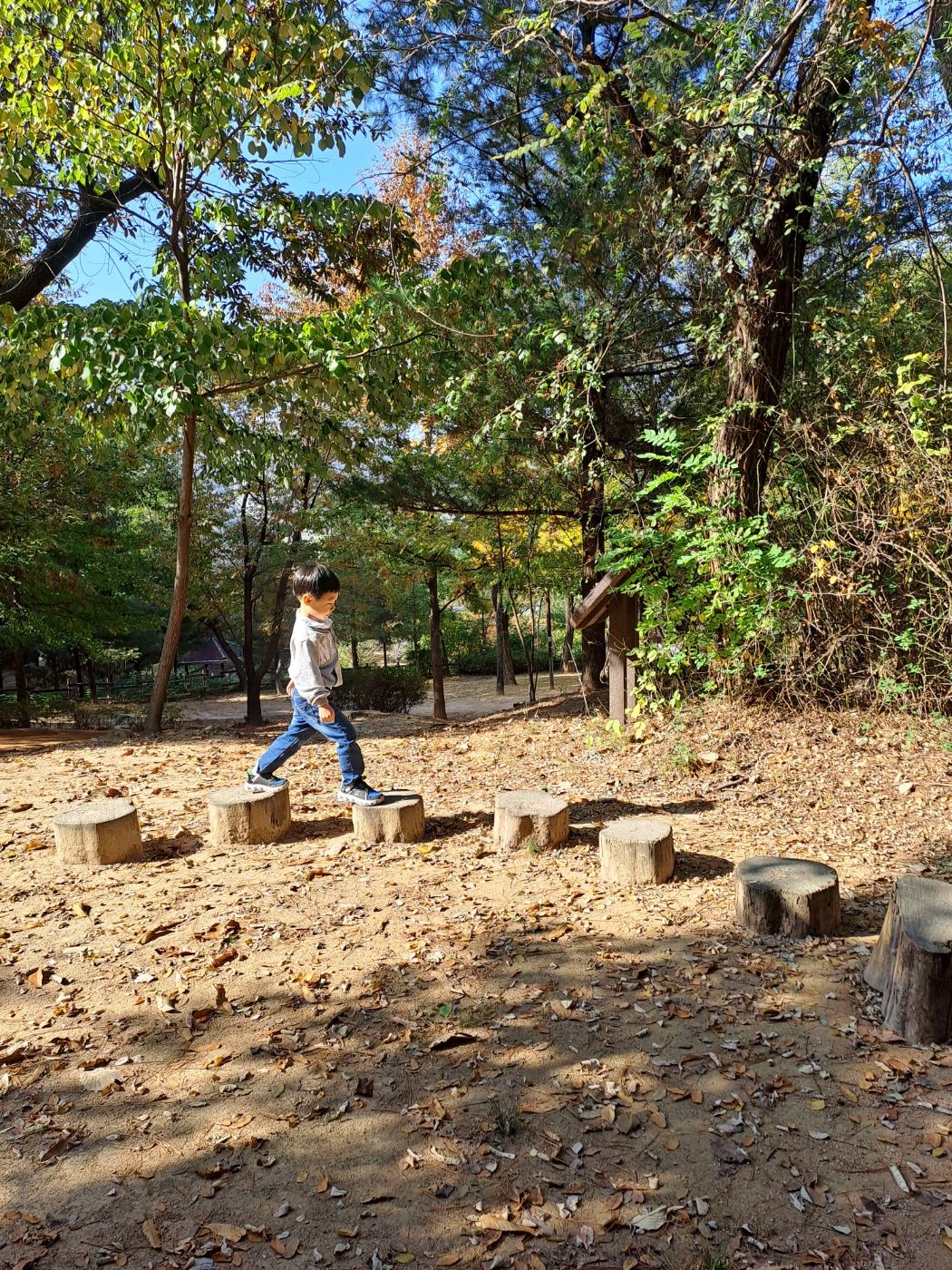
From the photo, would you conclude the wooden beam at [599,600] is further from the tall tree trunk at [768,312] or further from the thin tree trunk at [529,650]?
the thin tree trunk at [529,650]

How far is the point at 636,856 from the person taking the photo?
3785 millimetres

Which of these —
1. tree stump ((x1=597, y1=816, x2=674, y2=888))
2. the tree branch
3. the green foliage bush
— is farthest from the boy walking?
the tree branch

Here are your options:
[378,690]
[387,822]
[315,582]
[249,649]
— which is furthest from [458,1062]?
[378,690]

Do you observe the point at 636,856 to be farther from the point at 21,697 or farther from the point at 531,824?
the point at 21,697

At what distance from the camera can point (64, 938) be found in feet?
11.0

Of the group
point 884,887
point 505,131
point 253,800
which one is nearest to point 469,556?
point 505,131

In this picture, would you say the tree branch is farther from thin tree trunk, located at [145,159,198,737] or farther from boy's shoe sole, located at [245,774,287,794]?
boy's shoe sole, located at [245,774,287,794]

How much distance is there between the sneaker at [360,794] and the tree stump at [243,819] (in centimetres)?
43

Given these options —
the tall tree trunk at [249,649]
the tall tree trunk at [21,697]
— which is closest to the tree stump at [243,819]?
the tall tree trunk at [249,649]

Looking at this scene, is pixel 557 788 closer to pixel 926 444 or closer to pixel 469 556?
pixel 926 444

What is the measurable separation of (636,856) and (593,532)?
496 cm

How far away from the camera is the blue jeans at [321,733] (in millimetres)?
4480

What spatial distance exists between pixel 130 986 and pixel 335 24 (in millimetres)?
6874

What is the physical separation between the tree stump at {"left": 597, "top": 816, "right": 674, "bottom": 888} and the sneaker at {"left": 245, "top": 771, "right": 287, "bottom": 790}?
79.2 inches
